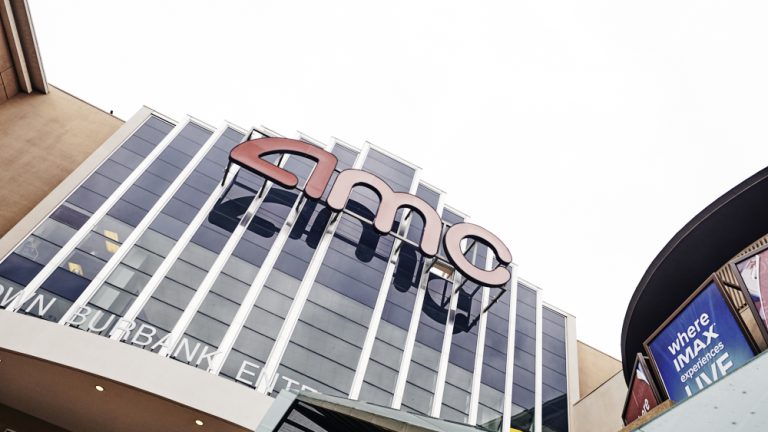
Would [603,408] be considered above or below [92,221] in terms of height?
above

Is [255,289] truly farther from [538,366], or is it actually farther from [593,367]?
[593,367]

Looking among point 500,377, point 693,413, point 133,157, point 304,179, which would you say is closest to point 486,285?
point 500,377

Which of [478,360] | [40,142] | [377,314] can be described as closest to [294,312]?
[377,314]

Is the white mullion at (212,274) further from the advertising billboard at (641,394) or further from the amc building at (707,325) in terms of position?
the amc building at (707,325)

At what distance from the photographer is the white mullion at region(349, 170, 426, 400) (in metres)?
20.1

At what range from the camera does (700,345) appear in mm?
7742

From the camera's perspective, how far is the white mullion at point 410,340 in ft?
68.1

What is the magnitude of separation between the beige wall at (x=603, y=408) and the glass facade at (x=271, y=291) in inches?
36.4

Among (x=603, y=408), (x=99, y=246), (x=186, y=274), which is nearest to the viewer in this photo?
(x=99, y=246)

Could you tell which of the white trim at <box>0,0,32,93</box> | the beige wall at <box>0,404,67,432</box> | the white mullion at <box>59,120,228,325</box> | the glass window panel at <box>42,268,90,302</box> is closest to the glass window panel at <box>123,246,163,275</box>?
the white mullion at <box>59,120,228,325</box>

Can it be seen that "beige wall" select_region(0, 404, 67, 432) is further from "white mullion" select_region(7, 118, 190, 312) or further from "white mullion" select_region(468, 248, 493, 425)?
"white mullion" select_region(468, 248, 493, 425)

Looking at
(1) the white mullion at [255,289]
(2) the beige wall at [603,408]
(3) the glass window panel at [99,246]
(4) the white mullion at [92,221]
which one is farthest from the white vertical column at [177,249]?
(2) the beige wall at [603,408]

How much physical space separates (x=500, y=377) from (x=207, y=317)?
14589 mm

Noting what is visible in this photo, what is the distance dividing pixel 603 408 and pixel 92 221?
81.5 feet
